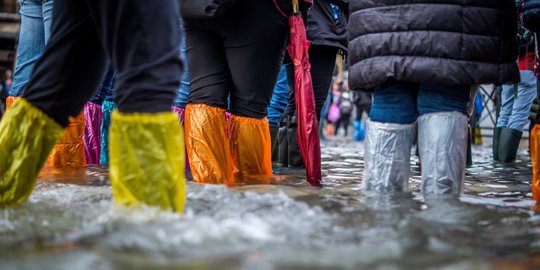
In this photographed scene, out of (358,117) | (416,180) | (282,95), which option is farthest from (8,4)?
(416,180)

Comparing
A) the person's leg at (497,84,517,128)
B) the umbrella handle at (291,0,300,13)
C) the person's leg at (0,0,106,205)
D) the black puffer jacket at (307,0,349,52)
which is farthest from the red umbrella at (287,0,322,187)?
the person's leg at (497,84,517,128)

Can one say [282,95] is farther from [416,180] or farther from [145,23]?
[145,23]

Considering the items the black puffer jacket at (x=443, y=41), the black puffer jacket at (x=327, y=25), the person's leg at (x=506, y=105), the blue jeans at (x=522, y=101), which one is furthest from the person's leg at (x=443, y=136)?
the person's leg at (x=506, y=105)

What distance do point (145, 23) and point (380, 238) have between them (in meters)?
0.94

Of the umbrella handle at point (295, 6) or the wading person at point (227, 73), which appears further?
the umbrella handle at point (295, 6)

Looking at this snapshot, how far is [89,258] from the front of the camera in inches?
50.2

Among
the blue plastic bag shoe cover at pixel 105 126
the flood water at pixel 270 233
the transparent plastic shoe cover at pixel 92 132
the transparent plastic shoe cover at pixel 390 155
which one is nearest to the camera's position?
the flood water at pixel 270 233

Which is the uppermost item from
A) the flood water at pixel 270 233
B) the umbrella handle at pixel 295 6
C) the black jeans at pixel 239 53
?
the umbrella handle at pixel 295 6

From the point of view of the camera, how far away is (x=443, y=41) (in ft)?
8.06

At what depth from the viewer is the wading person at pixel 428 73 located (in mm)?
2461

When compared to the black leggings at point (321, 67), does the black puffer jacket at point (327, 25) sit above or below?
above

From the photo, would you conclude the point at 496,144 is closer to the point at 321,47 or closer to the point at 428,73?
the point at 321,47

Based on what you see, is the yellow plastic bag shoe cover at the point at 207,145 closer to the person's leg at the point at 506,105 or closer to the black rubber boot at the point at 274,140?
the black rubber boot at the point at 274,140

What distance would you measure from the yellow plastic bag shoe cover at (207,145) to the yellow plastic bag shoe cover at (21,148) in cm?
89
